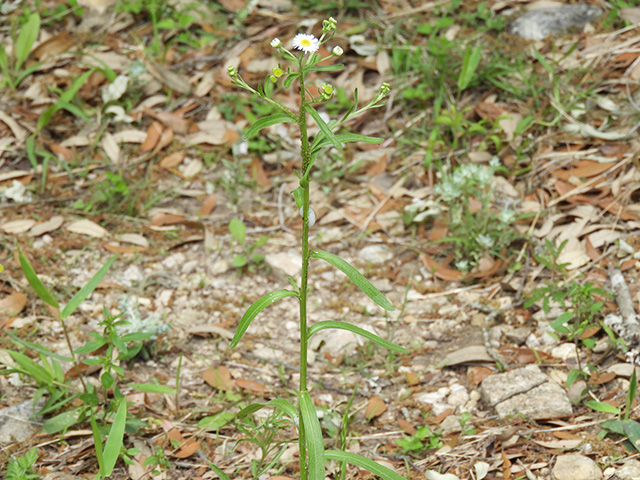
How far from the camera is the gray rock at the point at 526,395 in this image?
7.89 feet

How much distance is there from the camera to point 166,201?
3840 millimetres

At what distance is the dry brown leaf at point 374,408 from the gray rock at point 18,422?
123cm

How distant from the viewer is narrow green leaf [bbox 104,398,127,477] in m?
2.10

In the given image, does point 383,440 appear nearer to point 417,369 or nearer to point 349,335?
point 417,369

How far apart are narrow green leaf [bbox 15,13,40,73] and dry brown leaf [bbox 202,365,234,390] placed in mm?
2657

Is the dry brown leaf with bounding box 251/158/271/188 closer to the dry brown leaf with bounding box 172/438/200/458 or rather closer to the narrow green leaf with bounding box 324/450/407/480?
the dry brown leaf with bounding box 172/438/200/458

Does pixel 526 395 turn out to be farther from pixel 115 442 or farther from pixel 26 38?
pixel 26 38

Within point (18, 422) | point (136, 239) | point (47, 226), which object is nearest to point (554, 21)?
point (136, 239)

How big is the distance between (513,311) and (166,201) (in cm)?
203

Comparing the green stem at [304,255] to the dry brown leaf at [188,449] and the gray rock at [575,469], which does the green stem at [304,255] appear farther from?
the gray rock at [575,469]

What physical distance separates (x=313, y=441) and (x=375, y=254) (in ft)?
6.25

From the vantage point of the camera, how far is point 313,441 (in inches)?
66.3

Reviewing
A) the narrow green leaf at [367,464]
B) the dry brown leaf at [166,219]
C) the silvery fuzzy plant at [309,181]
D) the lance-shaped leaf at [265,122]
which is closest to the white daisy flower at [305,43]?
the silvery fuzzy plant at [309,181]

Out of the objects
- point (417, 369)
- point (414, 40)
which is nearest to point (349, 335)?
point (417, 369)
